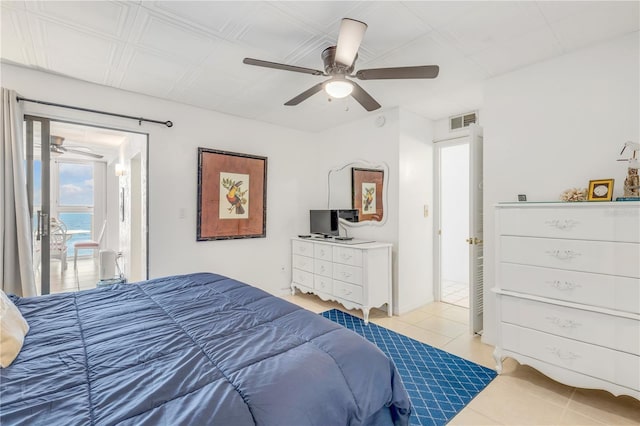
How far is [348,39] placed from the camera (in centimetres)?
179

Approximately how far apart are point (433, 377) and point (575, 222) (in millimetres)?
1465

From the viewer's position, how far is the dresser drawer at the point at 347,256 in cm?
344

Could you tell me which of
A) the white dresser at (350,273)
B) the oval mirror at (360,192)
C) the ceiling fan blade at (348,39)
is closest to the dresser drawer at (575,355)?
the white dresser at (350,273)

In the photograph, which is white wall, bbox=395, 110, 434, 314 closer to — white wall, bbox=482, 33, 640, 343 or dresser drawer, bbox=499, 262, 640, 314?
white wall, bbox=482, 33, 640, 343

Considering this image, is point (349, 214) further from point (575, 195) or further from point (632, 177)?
point (632, 177)

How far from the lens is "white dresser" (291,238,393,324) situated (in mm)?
3387

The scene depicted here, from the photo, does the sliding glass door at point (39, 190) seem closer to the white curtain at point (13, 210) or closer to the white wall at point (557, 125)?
the white curtain at point (13, 210)

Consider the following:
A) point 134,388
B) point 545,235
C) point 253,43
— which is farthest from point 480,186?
point 134,388

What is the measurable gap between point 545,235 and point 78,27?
11.6 feet

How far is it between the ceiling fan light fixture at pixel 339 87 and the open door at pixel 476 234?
1.51m

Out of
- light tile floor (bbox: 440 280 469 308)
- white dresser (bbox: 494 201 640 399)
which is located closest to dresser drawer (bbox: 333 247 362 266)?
white dresser (bbox: 494 201 640 399)

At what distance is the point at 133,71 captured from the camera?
272cm

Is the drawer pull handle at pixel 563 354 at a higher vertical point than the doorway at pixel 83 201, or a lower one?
lower

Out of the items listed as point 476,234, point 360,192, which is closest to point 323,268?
point 360,192
